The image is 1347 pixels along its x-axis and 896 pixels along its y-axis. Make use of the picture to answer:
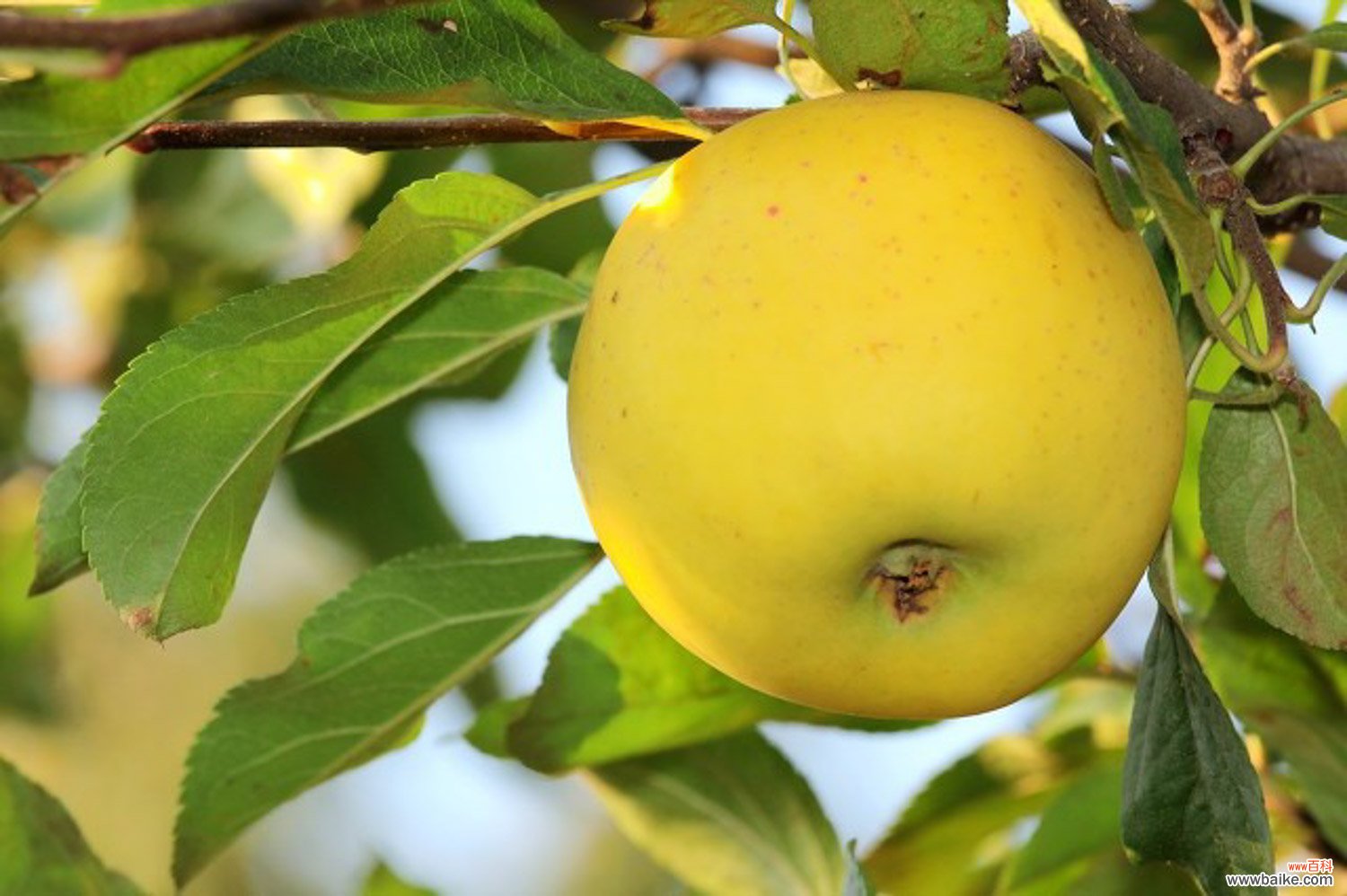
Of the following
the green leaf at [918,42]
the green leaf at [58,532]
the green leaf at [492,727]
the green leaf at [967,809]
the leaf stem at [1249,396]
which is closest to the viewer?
the green leaf at [918,42]

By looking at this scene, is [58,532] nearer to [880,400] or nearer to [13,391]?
[880,400]

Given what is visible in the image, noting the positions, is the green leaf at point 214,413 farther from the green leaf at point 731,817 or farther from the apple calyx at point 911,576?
the green leaf at point 731,817

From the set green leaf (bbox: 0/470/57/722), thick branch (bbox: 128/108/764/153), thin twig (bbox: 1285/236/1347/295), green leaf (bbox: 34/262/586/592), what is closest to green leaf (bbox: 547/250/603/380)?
green leaf (bbox: 34/262/586/592)

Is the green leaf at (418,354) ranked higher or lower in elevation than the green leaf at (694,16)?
lower

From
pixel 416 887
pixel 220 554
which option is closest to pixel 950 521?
pixel 220 554

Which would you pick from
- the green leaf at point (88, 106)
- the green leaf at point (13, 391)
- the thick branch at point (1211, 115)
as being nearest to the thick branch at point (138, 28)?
the green leaf at point (88, 106)

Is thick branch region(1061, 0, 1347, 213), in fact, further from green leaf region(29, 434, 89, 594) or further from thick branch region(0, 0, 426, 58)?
green leaf region(29, 434, 89, 594)
